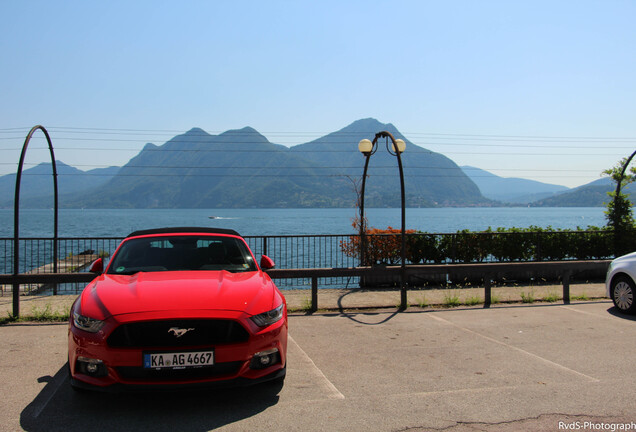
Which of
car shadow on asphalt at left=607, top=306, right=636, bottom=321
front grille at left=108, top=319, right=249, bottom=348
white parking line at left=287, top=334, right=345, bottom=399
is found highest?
front grille at left=108, top=319, right=249, bottom=348

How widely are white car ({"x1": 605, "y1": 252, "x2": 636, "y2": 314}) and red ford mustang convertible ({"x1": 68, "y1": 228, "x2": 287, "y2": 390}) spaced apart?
Answer: 6.78 metres

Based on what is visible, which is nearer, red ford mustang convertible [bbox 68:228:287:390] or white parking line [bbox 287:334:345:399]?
red ford mustang convertible [bbox 68:228:287:390]

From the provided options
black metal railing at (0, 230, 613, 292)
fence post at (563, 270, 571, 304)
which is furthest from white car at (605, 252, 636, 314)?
black metal railing at (0, 230, 613, 292)

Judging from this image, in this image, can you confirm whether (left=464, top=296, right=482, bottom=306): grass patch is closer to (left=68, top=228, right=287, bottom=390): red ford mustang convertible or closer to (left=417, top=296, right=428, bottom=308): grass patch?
(left=417, top=296, right=428, bottom=308): grass patch

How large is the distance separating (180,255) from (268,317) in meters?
1.79

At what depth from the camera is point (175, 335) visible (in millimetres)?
4176

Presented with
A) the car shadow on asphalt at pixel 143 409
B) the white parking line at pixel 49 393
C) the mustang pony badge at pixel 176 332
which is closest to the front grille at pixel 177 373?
the car shadow on asphalt at pixel 143 409

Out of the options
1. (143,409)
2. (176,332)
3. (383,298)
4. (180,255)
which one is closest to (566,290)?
(383,298)

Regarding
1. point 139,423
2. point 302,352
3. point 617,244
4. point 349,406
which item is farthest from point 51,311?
point 617,244

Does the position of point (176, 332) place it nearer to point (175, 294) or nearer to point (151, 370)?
point (151, 370)

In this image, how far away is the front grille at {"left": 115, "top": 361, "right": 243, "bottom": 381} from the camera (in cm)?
409

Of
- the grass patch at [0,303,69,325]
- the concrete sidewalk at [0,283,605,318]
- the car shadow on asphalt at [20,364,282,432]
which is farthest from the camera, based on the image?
the concrete sidewalk at [0,283,605,318]

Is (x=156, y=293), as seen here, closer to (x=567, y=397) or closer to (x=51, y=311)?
(x=567, y=397)

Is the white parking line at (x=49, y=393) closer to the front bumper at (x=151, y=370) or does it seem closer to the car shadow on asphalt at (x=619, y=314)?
the front bumper at (x=151, y=370)
